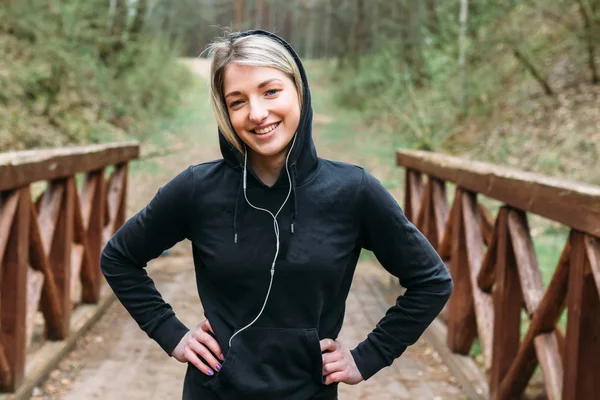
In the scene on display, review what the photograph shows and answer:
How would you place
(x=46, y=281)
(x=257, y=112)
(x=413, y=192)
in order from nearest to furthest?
1. (x=257, y=112)
2. (x=46, y=281)
3. (x=413, y=192)

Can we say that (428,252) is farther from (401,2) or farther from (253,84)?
(401,2)

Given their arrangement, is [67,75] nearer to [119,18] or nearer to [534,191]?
[119,18]

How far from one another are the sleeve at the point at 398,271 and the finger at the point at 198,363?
1.40ft

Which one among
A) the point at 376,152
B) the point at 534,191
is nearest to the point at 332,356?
the point at 534,191

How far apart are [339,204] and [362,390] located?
289 centimetres

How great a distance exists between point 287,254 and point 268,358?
292 mm

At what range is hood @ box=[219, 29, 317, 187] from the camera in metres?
1.85

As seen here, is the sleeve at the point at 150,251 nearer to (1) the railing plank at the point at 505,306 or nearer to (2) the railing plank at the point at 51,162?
(2) the railing plank at the point at 51,162

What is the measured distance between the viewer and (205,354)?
6.08 feet

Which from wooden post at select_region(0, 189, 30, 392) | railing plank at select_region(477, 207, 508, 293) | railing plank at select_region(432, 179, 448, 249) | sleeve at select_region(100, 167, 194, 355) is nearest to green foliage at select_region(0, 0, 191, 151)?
wooden post at select_region(0, 189, 30, 392)

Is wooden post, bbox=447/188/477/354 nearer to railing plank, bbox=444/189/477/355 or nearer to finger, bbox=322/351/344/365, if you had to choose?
railing plank, bbox=444/189/477/355

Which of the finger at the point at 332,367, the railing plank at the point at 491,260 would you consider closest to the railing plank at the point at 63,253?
the railing plank at the point at 491,260

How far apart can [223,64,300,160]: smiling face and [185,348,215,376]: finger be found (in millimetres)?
596

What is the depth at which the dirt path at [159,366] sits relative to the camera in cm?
432
